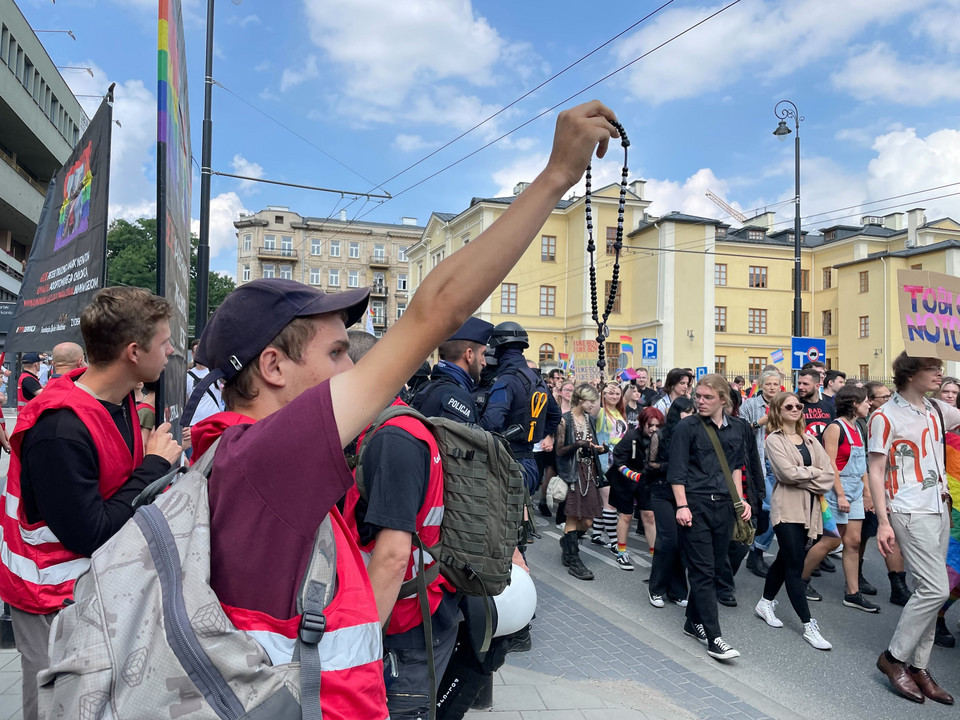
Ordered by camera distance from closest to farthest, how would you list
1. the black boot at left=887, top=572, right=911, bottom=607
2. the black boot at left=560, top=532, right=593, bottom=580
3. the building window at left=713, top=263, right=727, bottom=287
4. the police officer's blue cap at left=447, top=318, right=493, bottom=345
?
1. the police officer's blue cap at left=447, top=318, right=493, bottom=345
2. the black boot at left=887, top=572, right=911, bottom=607
3. the black boot at left=560, top=532, right=593, bottom=580
4. the building window at left=713, top=263, right=727, bottom=287

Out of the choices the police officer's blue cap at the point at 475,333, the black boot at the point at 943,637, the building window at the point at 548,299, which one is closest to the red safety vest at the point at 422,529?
the police officer's blue cap at the point at 475,333

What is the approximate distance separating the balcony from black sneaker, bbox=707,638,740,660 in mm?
74391

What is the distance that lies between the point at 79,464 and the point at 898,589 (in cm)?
721

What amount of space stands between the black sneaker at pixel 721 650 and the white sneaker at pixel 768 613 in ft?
2.95

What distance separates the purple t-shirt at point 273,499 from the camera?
1.18 meters

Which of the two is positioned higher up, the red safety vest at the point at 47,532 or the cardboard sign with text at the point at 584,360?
the cardboard sign with text at the point at 584,360

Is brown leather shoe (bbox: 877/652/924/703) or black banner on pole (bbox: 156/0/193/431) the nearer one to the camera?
black banner on pole (bbox: 156/0/193/431)

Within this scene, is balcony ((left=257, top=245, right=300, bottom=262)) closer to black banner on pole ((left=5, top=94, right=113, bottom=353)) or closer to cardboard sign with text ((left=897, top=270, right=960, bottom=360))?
cardboard sign with text ((left=897, top=270, right=960, bottom=360))

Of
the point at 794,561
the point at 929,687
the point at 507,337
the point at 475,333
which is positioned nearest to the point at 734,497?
the point at 794,561

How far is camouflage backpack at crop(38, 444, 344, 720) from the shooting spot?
106 centimetres

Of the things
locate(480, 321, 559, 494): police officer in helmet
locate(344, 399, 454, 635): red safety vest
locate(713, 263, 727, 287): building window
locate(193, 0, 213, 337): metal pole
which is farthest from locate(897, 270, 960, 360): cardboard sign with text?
locate(713, 263, 727, 287): building window

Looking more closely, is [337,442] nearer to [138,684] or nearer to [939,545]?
[138,684]

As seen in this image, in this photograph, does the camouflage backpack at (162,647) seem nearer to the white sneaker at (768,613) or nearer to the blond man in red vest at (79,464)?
the blond man in red vest at (79,464)

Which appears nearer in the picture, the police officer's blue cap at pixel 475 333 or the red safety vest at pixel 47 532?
the red safety vest at pixel 47 532
